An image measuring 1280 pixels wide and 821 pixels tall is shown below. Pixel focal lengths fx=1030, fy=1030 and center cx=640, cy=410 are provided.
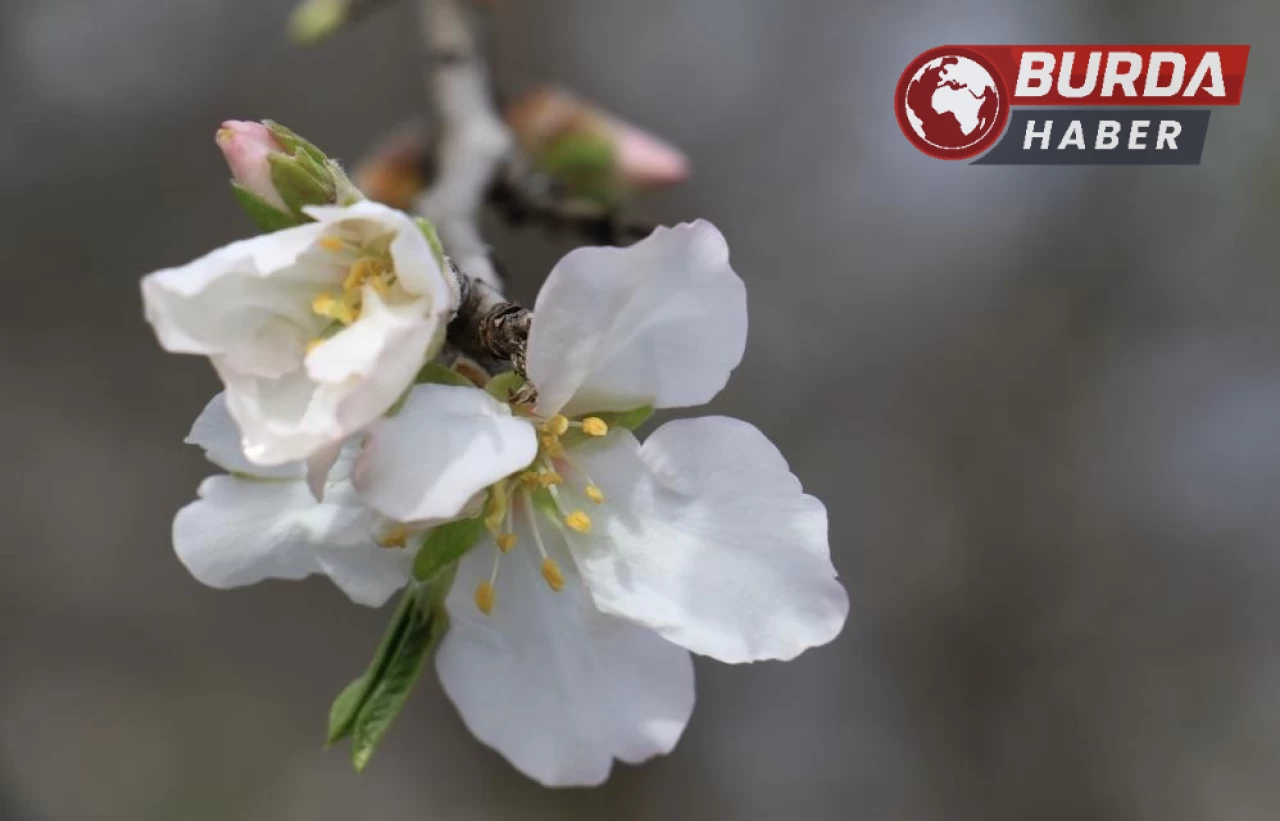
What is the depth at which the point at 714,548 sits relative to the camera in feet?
2.19

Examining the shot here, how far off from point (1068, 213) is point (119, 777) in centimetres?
333

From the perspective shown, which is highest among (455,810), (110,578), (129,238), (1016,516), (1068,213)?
(1068,213)

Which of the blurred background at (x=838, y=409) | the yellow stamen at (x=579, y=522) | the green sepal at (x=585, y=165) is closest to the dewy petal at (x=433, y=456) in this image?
the yellow stamen at (x=579, y=522)

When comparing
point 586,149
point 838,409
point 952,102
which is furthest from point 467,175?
point 838,409

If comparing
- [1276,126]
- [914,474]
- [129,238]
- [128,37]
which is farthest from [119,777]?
[1276,126]

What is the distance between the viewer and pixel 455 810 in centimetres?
334

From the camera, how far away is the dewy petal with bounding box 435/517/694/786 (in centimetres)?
69

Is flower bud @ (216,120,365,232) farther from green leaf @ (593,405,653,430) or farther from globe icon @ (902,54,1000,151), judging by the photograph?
globe icon @ (902,54,1000,151)

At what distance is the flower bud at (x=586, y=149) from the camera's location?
5.06ft

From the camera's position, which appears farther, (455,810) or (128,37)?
(455,810)

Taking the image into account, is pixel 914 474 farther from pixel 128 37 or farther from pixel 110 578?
pixel 128 37

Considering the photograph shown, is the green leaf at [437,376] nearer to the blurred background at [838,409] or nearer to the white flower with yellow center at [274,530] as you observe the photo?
the white flower with yellow center at [274,530]

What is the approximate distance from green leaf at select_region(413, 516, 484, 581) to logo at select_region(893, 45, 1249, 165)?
823 mm

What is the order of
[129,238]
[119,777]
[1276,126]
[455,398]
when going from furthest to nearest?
[119,777], [129,238], [1276,126], [455,398]
